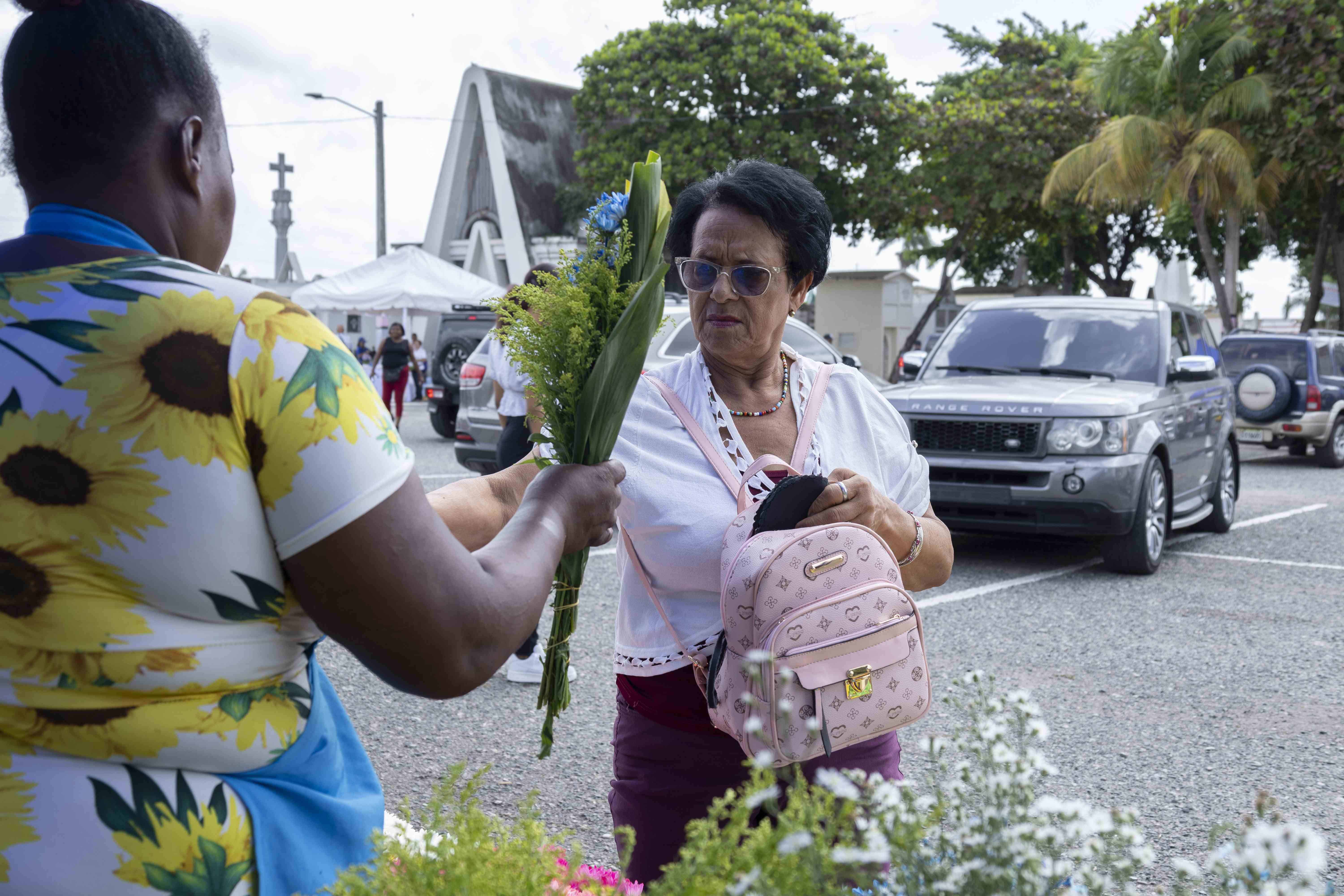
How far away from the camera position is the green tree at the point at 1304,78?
18.9m

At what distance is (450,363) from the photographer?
57.6 feet

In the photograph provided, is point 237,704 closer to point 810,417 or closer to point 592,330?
point 592,330

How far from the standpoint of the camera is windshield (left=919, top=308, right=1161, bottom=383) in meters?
8.84

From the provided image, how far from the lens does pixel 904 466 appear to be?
258cm

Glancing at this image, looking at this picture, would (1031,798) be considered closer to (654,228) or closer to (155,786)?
(155,786)

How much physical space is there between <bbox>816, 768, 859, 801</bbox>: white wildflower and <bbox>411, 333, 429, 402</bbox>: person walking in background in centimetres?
2752

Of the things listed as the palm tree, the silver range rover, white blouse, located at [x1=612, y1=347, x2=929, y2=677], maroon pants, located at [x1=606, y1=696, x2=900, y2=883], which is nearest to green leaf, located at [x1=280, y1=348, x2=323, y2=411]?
white blouse, located at [x1=612, y1=347, x2=929, y2=677]

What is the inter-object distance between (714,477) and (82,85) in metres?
1.46

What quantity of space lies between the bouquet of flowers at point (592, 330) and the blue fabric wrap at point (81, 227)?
694 mm

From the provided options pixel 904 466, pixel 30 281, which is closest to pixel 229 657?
pixel 30 281

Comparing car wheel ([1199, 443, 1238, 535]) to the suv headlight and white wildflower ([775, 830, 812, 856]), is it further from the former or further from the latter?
white wildflower ([775, 830, 812, 856])

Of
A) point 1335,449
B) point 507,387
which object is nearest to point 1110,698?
point 507,387

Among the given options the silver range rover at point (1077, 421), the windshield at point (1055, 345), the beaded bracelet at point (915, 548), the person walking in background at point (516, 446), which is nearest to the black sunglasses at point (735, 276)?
the beaded bracelet at point (915, 548)

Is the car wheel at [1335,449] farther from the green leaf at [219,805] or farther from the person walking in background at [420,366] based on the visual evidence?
the person walking in background at [420,366]
